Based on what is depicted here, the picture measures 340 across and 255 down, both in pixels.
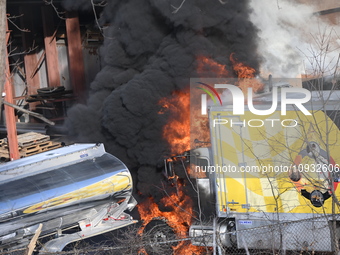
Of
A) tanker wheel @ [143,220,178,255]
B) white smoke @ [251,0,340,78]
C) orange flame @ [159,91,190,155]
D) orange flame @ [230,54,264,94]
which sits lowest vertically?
tanker wheel @ [143,220,178,255]

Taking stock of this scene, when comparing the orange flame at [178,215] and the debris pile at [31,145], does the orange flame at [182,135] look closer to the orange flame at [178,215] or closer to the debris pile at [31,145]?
the orange flame at [178,215]

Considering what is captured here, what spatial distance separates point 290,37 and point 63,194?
10604 millimetres

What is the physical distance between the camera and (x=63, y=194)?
9625 millimetres

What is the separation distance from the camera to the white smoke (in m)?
15.6

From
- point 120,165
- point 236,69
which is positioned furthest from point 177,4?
point 120,165

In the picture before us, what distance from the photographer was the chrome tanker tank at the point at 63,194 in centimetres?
912

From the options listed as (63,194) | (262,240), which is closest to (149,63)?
(63,194)

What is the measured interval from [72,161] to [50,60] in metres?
9.83

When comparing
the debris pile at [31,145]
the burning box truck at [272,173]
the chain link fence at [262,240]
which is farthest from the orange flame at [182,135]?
the debris pile at [31,145]

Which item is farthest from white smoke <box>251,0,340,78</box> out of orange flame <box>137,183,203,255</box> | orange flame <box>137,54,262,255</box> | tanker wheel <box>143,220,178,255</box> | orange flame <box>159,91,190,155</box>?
tanker wheel <box>143,220,178,255</box>

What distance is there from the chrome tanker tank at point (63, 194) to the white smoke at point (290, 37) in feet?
21.4

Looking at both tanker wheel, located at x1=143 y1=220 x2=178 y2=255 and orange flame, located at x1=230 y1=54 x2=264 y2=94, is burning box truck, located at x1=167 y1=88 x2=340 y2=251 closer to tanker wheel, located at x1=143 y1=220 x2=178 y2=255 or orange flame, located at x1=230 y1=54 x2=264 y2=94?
tanker wheel, located at x1=143 y1=220 x2=178 y2=255

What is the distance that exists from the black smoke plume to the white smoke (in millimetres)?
1827

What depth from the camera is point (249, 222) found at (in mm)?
8953
